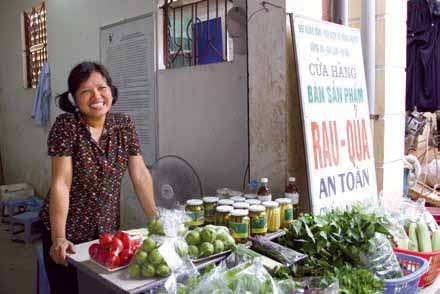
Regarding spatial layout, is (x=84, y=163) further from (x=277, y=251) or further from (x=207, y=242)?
(x=277, y=251)

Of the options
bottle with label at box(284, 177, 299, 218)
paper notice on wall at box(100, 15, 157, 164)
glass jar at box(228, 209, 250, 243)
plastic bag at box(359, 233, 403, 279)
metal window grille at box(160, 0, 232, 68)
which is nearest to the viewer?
plastic bag at box(359, 233, 403, 279)

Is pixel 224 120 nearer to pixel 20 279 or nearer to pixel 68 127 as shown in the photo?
pixel 68 127

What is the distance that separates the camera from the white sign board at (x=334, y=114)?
1.93 metres

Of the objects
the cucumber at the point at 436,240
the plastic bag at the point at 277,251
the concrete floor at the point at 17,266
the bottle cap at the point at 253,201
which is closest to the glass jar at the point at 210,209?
the bottle cap at the point at 253,201

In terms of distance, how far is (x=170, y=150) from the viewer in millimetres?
3125

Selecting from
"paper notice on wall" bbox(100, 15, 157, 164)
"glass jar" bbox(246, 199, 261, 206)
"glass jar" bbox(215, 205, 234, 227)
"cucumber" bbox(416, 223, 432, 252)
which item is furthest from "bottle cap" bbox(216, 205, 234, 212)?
"paper notice on wall" bbox(100, 15, 157, 164)

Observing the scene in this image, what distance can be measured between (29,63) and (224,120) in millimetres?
3582

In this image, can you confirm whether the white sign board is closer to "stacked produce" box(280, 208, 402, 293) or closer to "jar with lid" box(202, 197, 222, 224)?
"stacked produce" box(280, 208, 402, 293)

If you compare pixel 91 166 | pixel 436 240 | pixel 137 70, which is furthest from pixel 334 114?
pixel 137 70

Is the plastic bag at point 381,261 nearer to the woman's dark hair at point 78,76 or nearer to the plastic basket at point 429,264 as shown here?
the plastic basket at point 429,264

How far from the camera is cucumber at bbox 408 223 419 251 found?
178 cm

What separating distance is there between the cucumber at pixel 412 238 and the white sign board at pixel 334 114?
0.70ft

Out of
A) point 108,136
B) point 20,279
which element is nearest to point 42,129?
point 20,279

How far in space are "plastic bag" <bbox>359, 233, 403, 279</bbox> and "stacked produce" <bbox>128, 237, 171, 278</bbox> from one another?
68 cm
